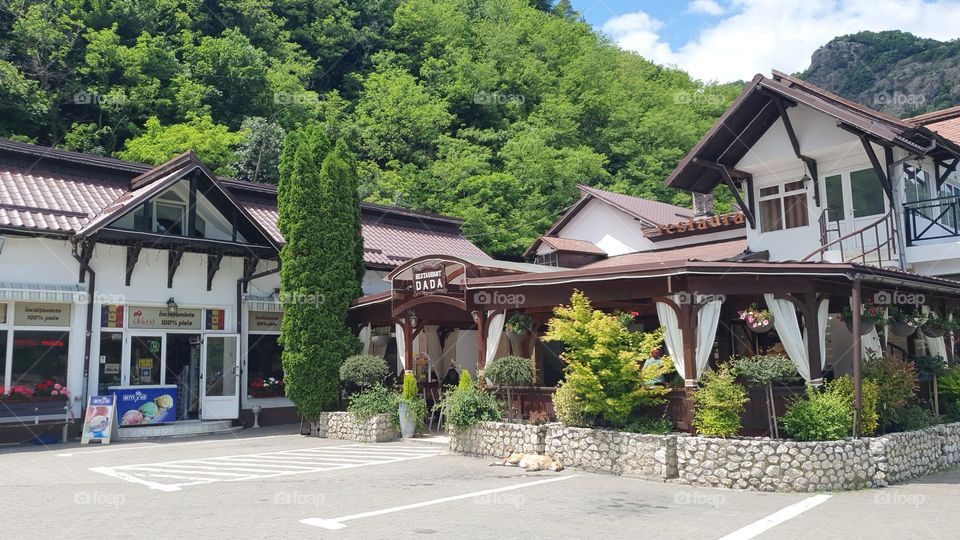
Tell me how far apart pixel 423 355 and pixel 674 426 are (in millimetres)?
10451

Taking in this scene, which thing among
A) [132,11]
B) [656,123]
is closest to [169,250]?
[132,11]

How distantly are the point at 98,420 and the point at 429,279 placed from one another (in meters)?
8.18

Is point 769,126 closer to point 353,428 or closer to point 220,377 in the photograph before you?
point 353,428

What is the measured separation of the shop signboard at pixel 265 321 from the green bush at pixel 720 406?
516 inches

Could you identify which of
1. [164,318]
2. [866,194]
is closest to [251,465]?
[164,318]

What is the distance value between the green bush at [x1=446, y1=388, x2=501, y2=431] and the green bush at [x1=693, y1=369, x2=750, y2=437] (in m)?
4.35

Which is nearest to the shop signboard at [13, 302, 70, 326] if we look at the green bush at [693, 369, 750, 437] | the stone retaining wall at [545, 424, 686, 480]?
the stone retaining wall at [545, 424, 686, 480]

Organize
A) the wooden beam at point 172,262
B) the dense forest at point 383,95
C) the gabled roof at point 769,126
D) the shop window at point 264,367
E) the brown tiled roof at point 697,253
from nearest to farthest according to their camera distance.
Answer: the gabled roof at point 769,126, the wooden beam at point 172,262, the brown tiled roof at point 697,253, the shop window at point 264,367, the dense forest at point 383,95

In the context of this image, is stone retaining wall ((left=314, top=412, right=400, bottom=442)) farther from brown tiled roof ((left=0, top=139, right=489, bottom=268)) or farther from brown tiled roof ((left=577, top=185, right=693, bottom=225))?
brown tiled roof ((left=577, top=185, right=693, bottom=225))

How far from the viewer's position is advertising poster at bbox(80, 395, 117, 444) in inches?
639

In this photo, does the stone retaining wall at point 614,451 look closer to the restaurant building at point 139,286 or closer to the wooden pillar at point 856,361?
the wooden pillar at point 856,361

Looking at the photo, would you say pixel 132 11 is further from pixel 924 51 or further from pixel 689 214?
pixel 924 51

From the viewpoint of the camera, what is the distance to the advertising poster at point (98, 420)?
1623 cm

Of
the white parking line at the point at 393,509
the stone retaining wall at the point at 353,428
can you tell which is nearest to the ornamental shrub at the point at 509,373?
the white parking line at the point at 393,509
